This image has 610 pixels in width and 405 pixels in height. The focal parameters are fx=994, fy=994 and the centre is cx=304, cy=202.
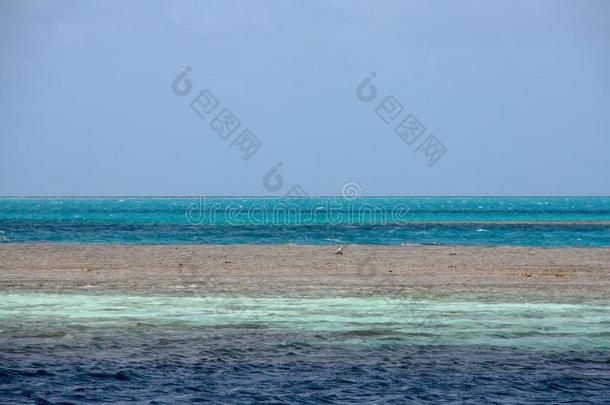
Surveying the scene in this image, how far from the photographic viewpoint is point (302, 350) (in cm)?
1656

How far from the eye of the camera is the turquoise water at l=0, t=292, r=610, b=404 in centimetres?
1356

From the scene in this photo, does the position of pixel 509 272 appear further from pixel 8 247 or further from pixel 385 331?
pixel 8 247

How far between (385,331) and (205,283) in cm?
1027

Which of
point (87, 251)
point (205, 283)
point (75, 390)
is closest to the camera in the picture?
point (75, 390)

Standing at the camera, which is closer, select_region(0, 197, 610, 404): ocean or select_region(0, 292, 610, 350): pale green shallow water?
select_region(0, 197, 610, 404): ocean

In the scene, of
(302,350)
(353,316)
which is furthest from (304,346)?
(353,316)

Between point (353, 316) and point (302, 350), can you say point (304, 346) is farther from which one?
point (353, 316)

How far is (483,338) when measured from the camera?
1806 cm

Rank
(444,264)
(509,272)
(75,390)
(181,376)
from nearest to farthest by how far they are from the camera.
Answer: (75,390)
(181,376)
(509,272)
(444,264)

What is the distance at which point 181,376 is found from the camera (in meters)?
14.4

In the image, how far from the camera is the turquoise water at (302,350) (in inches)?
534

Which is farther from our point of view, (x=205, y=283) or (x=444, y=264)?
(x=444, y=264)

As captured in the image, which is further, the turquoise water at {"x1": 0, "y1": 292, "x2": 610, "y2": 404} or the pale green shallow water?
the pale green shallow water

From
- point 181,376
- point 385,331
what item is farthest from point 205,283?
point 181,376
